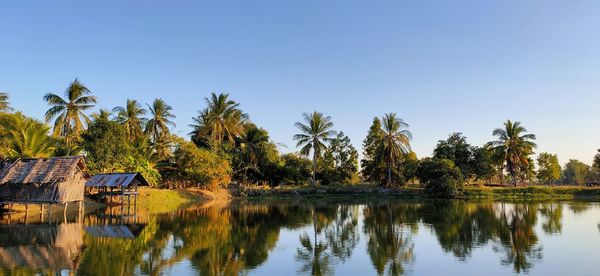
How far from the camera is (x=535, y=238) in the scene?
56.3 ft

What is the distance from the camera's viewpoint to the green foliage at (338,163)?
181 feet

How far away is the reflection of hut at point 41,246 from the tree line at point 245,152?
47.6 ft

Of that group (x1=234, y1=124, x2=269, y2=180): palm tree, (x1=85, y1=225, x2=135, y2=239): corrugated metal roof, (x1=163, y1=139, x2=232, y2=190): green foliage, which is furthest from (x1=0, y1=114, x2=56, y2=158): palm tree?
(x1=234, y1=124, x2=269, y2=180): palm tree

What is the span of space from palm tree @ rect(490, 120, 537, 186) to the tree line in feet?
0.39

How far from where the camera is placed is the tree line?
36.5 meters

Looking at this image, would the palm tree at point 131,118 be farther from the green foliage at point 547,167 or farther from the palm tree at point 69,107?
the green foliage at point 547,167

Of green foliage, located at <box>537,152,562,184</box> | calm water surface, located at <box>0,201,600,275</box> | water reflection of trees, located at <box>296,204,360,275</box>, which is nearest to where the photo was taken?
calm water surface, located at <box>0,201,600,275</box>

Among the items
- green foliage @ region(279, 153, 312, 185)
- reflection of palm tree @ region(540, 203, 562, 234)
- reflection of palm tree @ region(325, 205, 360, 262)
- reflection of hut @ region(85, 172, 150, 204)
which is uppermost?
green foliage @ region(279, 153, 312, 185)

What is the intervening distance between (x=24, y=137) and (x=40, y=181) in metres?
5.49

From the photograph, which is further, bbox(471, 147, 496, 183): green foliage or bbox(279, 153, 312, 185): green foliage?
bbox(279, 153, 312, 185): green foliage

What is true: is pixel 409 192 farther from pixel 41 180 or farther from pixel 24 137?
pixel 24 137

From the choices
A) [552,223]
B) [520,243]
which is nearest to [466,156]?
[552,223]

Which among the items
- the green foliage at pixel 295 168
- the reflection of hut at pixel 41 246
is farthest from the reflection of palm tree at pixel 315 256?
the green foliage at pixel 295 168

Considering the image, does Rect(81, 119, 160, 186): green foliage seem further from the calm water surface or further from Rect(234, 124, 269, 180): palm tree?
Rect(234, 124, 269, 180): palm tree
